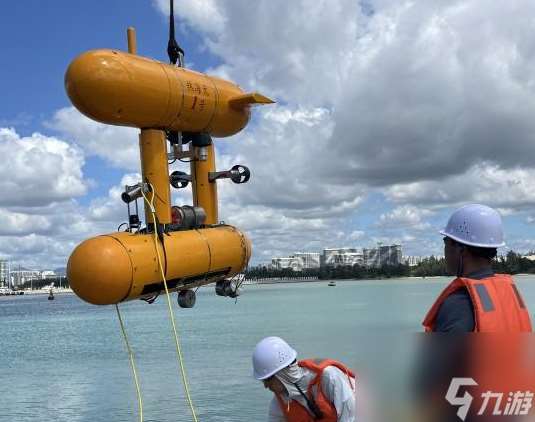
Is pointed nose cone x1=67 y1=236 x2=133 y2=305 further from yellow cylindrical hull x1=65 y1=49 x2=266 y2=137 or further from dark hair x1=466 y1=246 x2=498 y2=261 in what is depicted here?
dark hair x1=466 y1=246 x2=498 y2=261

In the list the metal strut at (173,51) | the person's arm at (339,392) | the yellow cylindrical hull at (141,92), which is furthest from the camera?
the metal strut at (173,51)

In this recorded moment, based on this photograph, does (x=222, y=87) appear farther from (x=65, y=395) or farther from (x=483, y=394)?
(x=65, y=395)

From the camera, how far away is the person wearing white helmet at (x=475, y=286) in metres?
2.83

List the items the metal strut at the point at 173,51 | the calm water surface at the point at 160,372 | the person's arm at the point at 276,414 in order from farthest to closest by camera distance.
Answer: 1. the metal strut at the point at 173,51
2. the person's arm at the point at 276,414
3. the calm water surface at the point at 160,372

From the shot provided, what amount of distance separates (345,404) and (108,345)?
48.7m

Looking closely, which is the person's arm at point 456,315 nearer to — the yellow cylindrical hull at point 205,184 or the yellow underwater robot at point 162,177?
the yellow underwater robot at point 162,177

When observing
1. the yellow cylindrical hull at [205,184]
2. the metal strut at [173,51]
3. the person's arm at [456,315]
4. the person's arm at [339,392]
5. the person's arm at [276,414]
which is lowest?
the person's arm at [276,414]

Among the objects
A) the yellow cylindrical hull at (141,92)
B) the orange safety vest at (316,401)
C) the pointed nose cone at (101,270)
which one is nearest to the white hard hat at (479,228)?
the orange safety vest at (316,401)

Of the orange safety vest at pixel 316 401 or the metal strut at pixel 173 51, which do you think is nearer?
the orange safety vest at pixel 316 401

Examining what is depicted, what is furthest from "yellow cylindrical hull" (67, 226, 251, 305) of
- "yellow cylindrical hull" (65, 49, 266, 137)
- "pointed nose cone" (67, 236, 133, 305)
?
"yellow cylindrical hull" (65, 49, 266, 137)

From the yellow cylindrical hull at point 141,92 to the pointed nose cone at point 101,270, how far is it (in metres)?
1.45

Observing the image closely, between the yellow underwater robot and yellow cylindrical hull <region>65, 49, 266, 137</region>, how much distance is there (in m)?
0.01

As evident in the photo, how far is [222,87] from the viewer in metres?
8.86

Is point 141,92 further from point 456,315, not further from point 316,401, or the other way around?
point 456,315
